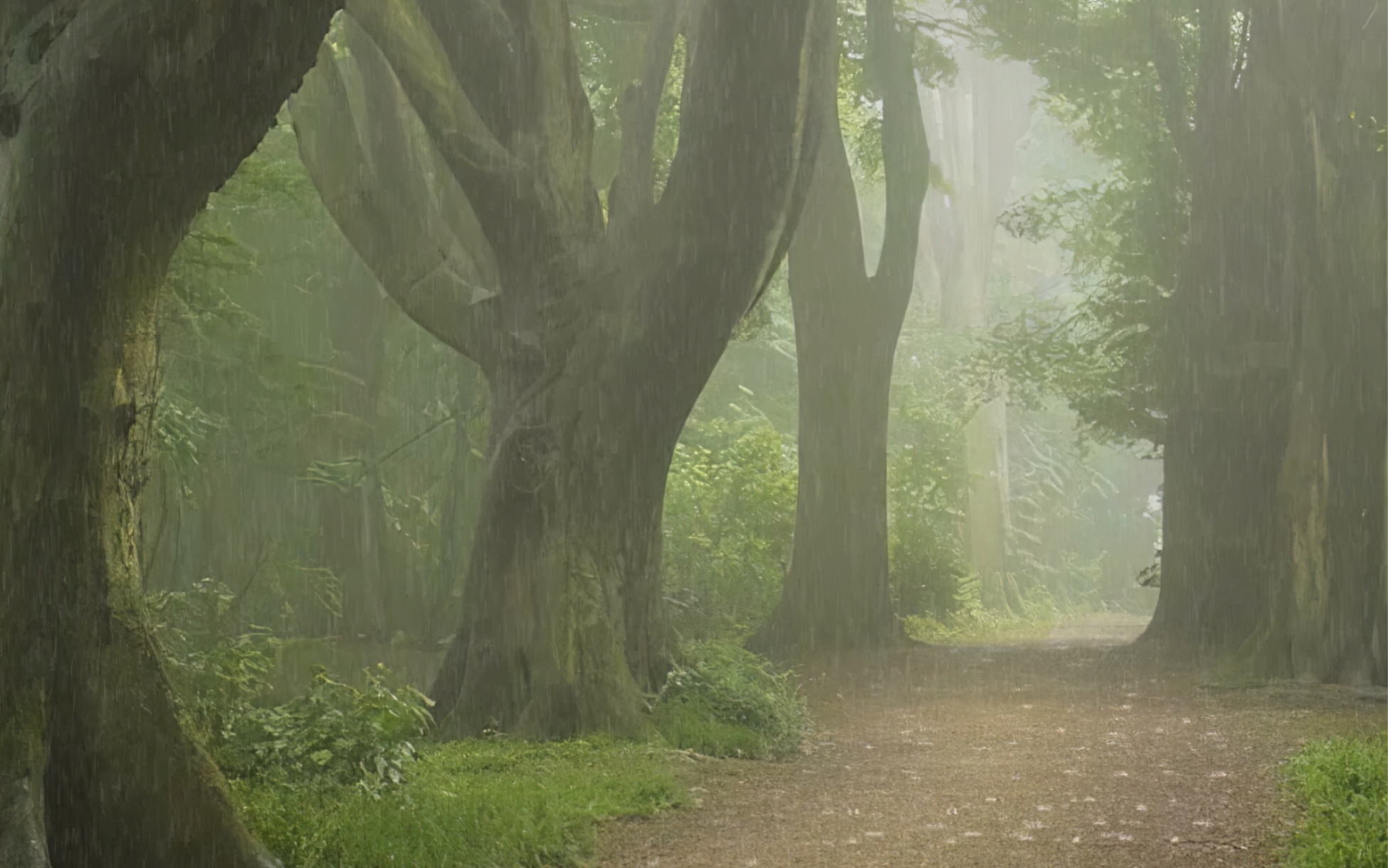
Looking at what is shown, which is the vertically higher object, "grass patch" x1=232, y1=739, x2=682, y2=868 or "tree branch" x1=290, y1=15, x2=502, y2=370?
"tree branch" x1=290, y1=15, x2=502, y2=370

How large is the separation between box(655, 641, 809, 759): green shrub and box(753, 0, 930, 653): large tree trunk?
704cm

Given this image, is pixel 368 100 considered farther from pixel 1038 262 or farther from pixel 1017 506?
pixel 1038 262

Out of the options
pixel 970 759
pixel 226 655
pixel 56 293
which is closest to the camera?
pixel 56 293

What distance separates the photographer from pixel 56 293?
5.12 meters

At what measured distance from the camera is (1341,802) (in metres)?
7.53

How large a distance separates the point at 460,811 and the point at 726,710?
4799 mm

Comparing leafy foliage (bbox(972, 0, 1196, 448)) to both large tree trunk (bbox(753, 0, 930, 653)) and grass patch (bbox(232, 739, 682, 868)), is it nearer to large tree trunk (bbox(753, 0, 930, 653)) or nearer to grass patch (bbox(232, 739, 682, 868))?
large tree trunk (bbox(753, 0, 930, 653))

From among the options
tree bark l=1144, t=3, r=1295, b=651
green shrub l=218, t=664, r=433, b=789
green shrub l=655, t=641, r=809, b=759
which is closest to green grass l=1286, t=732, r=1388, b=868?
green shrub l=655, t=641, r=809, b=759

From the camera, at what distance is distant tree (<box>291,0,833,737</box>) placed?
10422 mm

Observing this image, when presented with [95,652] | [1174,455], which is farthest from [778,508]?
[95,652]

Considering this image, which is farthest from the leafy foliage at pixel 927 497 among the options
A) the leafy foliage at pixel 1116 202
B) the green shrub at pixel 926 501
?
the leafy foliage at pixel 1116 202

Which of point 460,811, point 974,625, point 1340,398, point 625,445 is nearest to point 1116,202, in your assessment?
point 1340,398

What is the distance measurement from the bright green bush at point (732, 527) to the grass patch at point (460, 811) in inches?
490

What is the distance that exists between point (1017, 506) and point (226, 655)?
44.5m
